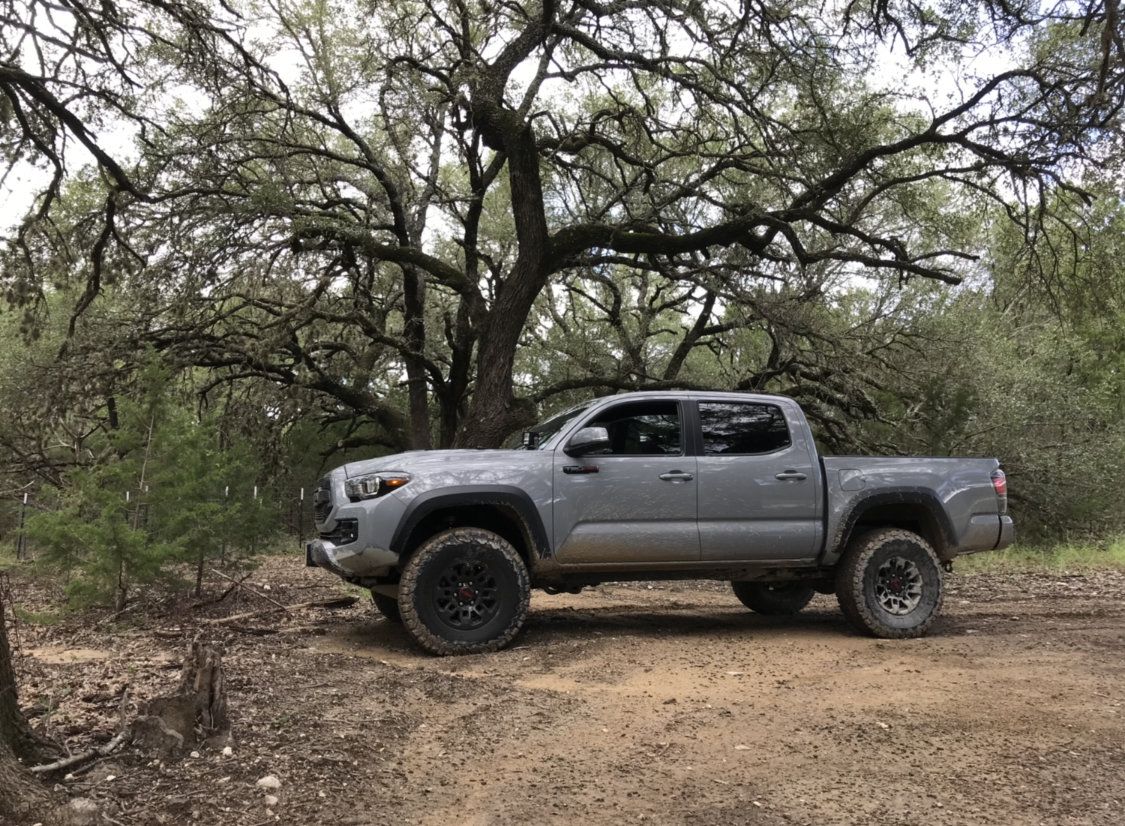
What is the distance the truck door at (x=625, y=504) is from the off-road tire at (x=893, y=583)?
4.75ft

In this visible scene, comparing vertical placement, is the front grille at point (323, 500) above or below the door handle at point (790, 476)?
below

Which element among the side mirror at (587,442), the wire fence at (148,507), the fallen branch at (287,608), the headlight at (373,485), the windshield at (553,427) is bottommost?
the fallen branch at (287,608)

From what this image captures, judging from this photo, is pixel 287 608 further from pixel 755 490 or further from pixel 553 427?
pixel 755 490

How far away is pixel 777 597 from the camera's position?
27.7 ft

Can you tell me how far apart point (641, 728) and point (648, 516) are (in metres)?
2.35

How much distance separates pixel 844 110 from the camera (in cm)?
1120

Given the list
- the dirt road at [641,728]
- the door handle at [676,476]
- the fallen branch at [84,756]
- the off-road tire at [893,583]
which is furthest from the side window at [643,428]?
the fallen branch at [84,756]

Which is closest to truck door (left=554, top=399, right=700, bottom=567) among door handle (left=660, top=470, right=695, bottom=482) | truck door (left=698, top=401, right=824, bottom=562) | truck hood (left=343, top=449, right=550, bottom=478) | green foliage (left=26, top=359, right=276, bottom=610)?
door handle (left=660, top=470, right=695, bottom=482)

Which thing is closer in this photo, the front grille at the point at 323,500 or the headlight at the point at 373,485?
the headlight at the point at 373,485

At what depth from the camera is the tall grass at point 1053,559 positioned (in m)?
12.7

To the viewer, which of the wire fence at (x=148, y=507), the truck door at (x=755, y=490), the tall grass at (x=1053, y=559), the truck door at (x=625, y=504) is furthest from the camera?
the tall grass at (x=1053, y=559)

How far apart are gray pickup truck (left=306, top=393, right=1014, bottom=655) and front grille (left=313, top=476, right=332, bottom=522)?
0.08 ft

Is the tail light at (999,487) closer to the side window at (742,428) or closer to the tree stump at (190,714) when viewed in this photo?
the side window at (742,428)

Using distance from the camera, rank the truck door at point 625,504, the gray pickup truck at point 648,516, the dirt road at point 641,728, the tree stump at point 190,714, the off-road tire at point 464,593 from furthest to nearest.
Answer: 1. the truck door at point 625,504
2. the gray pickup truck at point 648,516
3. the off-road tire at point 464,593
4. the tree stump at point 190,714
5. the dirt road at point 641,728
